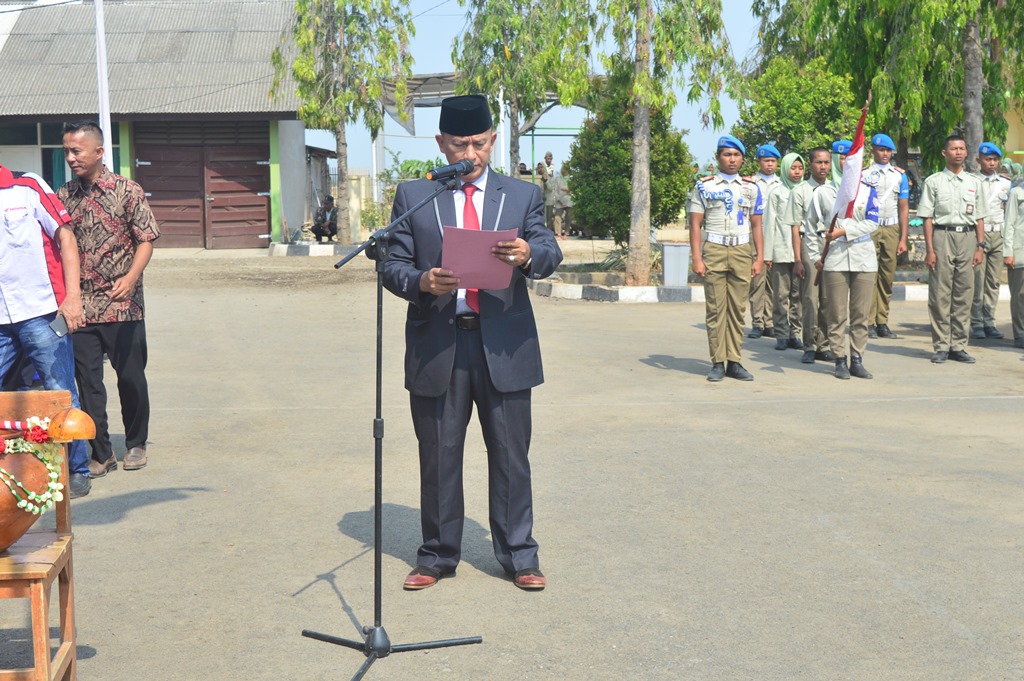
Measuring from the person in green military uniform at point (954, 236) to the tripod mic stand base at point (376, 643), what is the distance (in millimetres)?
8171

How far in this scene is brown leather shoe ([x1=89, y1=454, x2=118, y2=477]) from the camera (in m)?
7.26

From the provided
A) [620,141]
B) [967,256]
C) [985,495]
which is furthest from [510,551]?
[620,141]

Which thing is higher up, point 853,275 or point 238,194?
point 238,194

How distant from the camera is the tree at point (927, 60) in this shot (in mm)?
16562

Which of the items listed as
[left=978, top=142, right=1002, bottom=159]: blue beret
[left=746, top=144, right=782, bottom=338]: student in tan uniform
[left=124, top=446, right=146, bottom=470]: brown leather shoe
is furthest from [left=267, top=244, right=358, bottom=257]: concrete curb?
[left=124, top=446, right=146, bottom=470]: brown leather shoe

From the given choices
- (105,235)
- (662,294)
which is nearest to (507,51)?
(662,294)

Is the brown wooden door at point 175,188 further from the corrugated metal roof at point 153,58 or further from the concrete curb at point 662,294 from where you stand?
the concrete curb at point 662,294

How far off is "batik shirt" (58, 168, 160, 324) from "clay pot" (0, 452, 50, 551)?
3505 millimetres

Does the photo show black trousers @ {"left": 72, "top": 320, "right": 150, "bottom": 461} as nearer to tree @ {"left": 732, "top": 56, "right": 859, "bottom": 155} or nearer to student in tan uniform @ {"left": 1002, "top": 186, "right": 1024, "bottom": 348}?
student in tan uniform @ {"left": 1002, "top": 186, "right": 1024, "bottom": 348}

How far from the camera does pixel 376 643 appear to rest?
4.43m

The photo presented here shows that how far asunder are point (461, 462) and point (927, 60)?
1347 cm

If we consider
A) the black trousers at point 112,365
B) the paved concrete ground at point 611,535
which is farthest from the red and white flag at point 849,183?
the black trousers at point 112,365

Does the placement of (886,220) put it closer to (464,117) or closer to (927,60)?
(927,60)

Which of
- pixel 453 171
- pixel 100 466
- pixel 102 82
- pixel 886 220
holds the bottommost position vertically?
pixel 100 466
